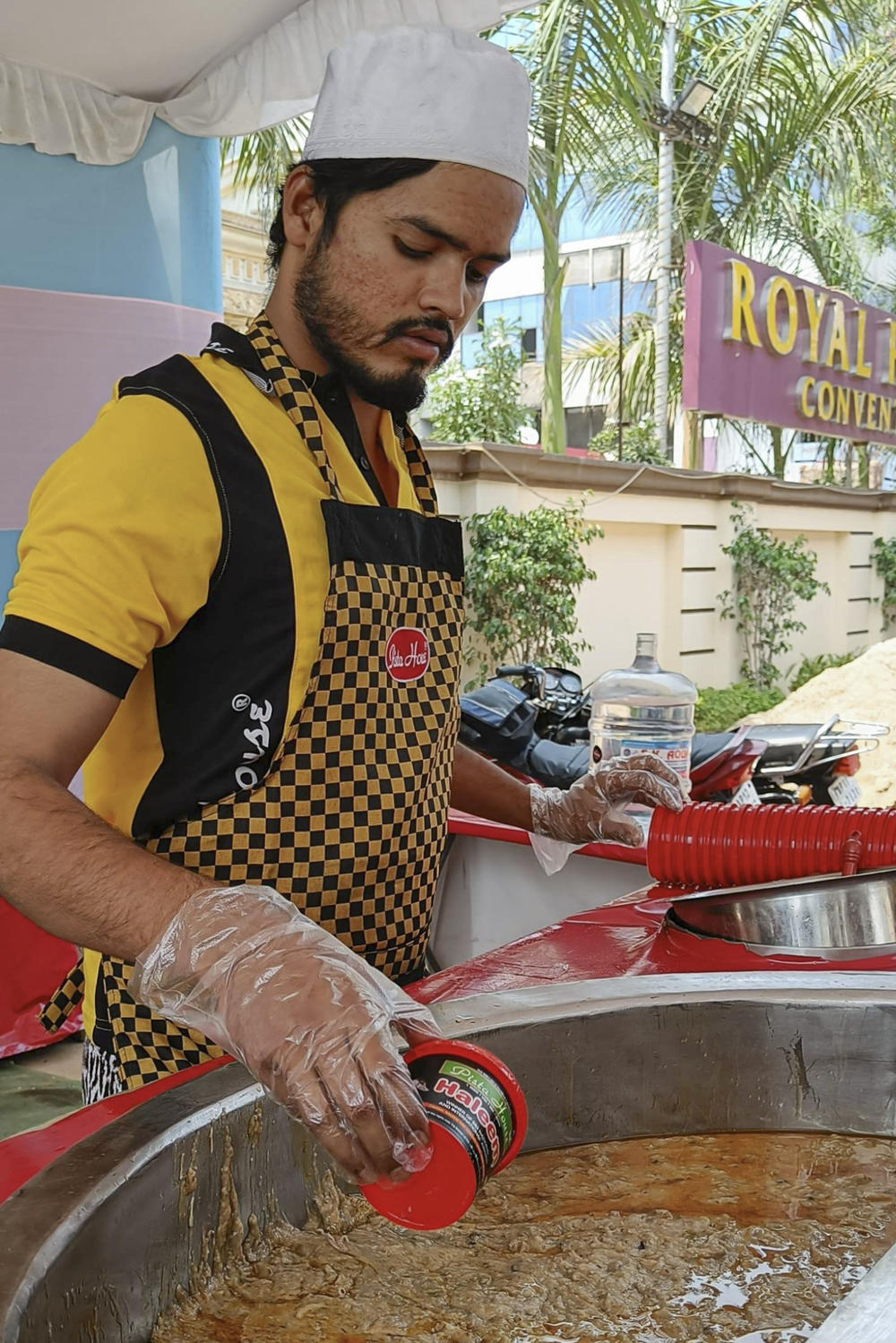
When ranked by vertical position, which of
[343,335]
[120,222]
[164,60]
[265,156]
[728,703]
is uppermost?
[265,156]

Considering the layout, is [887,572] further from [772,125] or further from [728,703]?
[772,125]

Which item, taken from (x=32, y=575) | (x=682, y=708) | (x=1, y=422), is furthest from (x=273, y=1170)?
(x=682, y=708)

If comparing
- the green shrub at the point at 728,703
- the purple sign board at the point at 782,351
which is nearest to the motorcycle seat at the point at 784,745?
the purple sign board at the point at 782,351

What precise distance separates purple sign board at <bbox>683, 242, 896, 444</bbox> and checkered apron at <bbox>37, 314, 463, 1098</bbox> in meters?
6.00

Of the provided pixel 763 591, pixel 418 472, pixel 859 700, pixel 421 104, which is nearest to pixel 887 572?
pixel 763 591

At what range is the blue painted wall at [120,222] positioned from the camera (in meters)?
3.29

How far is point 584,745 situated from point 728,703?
5.69 meters

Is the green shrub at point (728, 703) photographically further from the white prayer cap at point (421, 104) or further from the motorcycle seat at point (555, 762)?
the white prayer cap at point (421, 104)

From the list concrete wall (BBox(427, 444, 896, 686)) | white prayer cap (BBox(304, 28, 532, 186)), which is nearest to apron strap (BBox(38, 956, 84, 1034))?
white prayer cap (BBox(304, 28, 532, 186))

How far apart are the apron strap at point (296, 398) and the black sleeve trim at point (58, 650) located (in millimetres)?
371

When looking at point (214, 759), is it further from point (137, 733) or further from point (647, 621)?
point (647, 621)

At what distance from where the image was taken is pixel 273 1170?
3.66 ft

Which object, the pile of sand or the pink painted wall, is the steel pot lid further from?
the pile of sand

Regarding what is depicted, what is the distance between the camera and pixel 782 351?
798 cm
